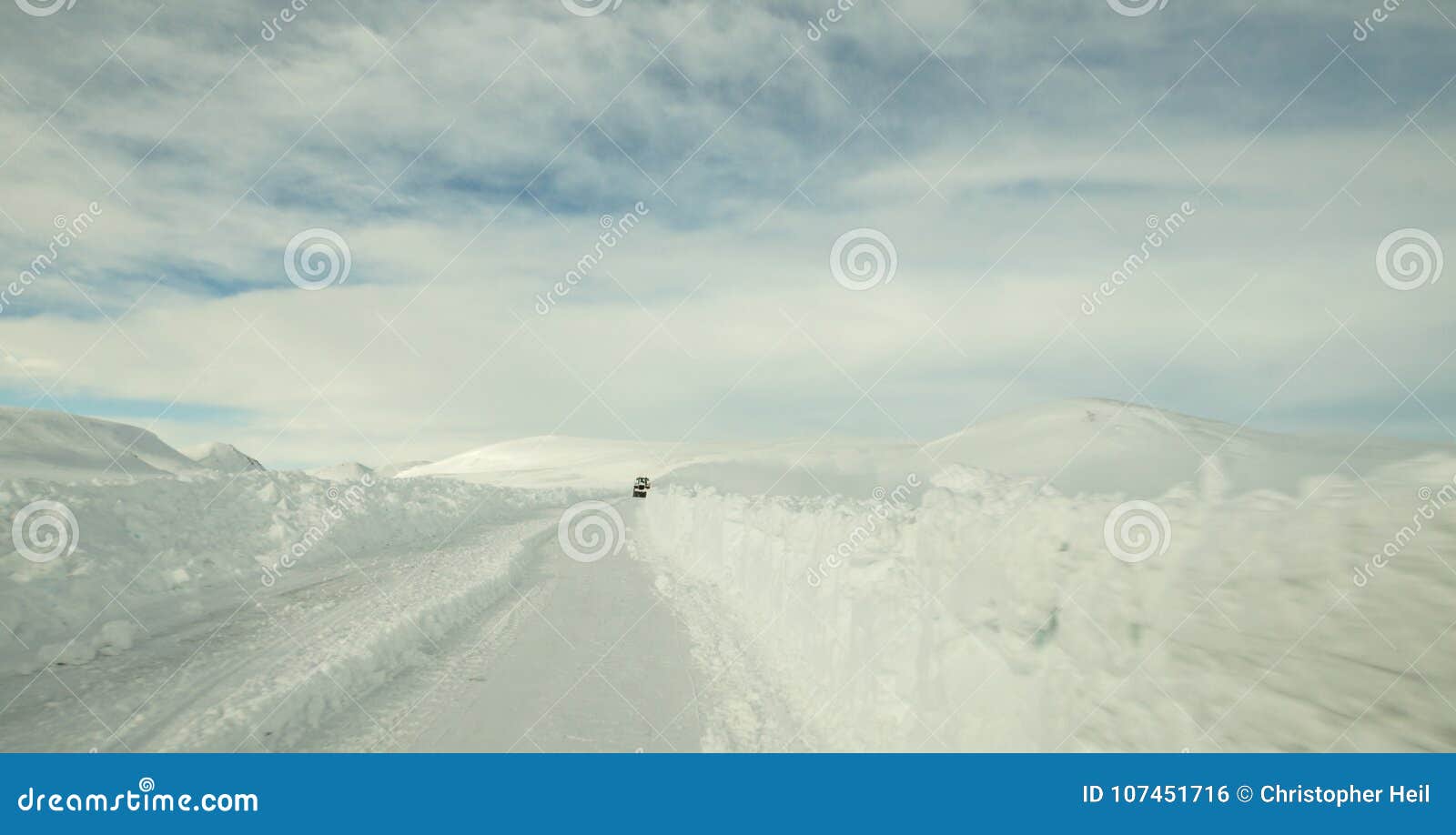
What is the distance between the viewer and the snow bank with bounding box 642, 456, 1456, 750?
3.20 metres

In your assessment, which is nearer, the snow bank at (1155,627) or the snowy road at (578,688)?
the snow bank at (1155,627)

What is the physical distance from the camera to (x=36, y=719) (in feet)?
17.0

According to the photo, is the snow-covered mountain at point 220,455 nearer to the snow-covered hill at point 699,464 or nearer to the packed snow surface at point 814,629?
the snow-covered hill at point 699,464

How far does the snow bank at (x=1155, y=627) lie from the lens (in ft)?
10.5

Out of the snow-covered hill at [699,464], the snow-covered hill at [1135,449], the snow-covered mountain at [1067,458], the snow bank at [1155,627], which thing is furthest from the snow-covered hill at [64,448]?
the snow-covered hill at [699,464]

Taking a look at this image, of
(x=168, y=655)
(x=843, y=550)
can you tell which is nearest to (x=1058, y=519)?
(x=843, y=550)

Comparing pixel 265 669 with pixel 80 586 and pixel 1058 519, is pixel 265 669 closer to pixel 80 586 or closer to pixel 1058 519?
pixel 80 586

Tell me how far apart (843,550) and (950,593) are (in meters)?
2.42

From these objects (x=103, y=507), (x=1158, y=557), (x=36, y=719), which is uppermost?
(x=103, y=507)

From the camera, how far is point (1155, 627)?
13.1 feet

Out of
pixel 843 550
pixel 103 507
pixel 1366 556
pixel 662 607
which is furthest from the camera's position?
pixel 103 507

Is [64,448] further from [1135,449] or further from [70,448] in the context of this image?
[1135,449]

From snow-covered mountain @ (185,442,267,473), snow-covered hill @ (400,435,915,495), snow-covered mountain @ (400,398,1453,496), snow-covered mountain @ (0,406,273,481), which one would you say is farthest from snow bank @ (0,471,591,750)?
snow-covered mountain @ (185,442,267,473)

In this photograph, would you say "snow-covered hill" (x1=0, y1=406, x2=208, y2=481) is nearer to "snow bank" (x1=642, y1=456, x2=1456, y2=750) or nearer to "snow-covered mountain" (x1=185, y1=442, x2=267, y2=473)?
"snow bank" (x1=642, y1=456, x2=1456, y2=750)
